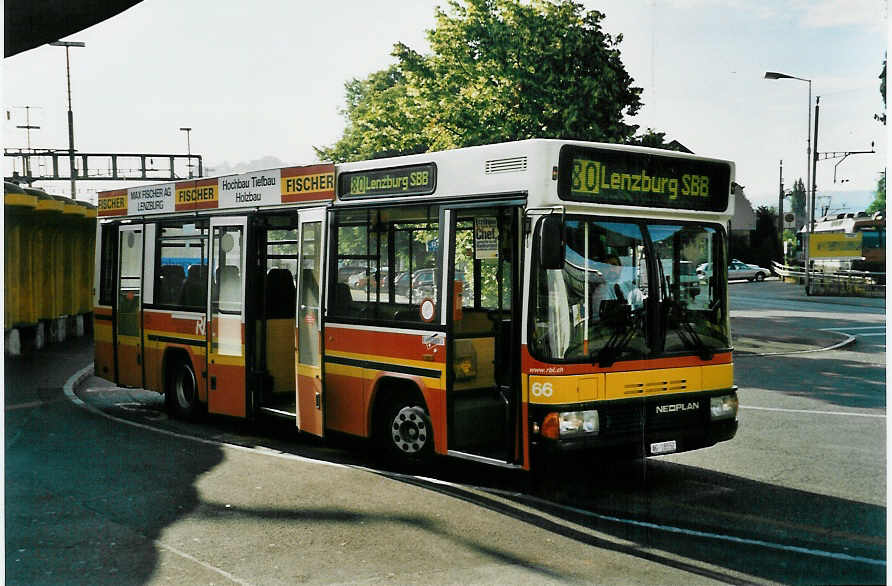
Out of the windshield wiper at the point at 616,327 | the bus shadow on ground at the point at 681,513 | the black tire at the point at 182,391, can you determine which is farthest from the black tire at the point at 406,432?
the black tire at the point at 182,391

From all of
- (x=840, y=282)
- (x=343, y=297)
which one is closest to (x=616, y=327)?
(x=343, y=297)

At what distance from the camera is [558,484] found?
855 cm

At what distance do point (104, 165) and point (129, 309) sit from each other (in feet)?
6.18

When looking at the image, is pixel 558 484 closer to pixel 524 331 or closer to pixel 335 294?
pixel 524 331

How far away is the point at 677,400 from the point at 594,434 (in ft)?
2.90

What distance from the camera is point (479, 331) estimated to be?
8617 mm

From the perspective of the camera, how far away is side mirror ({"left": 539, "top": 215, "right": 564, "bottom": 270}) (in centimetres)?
724

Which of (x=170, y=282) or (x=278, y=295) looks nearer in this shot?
(x=278, y=295)

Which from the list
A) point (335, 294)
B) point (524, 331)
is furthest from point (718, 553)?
point (335, 294)

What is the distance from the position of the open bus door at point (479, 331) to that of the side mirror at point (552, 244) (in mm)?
695

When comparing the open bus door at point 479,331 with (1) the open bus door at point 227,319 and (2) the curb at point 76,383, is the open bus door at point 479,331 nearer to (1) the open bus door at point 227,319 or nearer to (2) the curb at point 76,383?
(1) the open bus door at point 227,319

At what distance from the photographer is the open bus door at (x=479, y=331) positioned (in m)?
8.18

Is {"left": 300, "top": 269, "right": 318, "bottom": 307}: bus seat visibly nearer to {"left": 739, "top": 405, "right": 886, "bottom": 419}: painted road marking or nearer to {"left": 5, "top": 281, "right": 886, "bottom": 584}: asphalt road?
{"left": 5, "top": 281, "right": 886, "bottom": 584}: asphalt road

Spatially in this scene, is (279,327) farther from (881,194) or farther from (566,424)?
(881,194)
